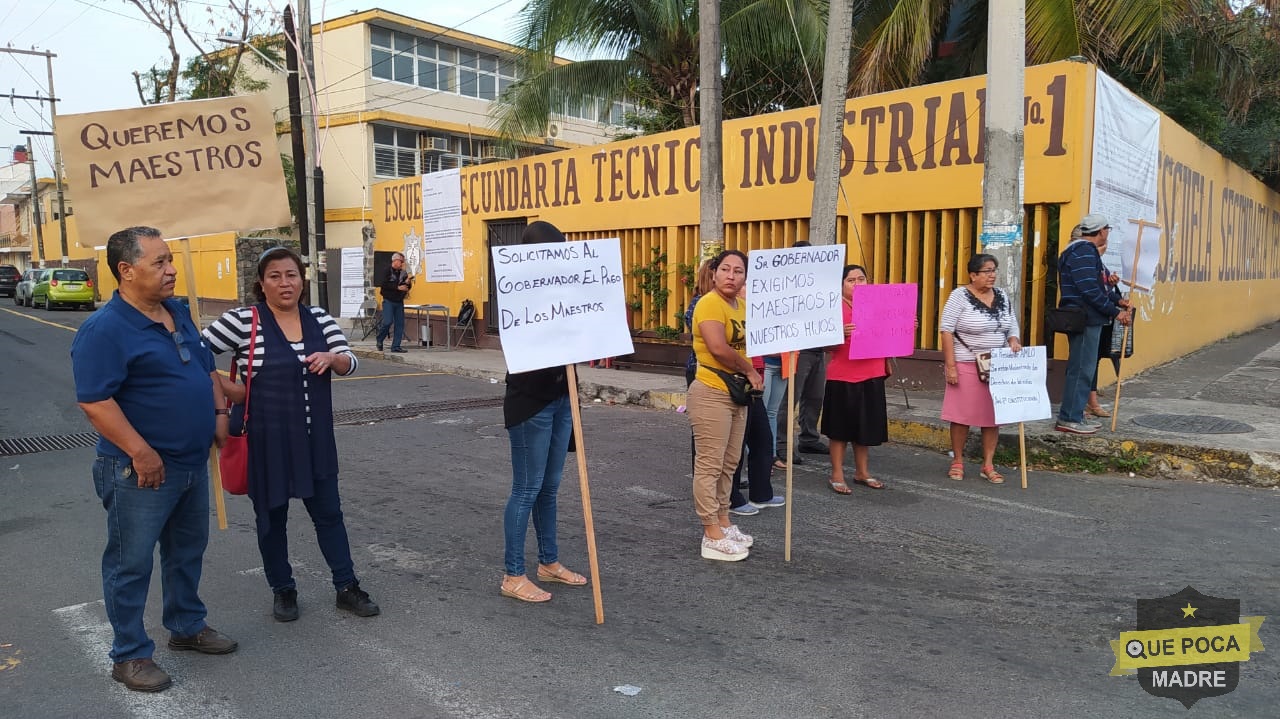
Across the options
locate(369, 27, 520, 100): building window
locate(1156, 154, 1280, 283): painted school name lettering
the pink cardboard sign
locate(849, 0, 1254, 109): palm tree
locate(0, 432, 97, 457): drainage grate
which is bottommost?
locate(0, 432, 97, 457): drainage grate

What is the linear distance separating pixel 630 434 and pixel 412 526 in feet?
12.1

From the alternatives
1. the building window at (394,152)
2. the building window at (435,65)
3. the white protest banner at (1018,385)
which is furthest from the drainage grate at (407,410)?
the building window at (394,152)

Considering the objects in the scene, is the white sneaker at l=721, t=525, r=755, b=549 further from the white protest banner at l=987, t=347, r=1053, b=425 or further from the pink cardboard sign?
the white protest banner at l=987, t=347, r=1053, b=425

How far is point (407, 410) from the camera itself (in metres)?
10.6

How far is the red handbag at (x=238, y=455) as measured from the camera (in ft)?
12.7

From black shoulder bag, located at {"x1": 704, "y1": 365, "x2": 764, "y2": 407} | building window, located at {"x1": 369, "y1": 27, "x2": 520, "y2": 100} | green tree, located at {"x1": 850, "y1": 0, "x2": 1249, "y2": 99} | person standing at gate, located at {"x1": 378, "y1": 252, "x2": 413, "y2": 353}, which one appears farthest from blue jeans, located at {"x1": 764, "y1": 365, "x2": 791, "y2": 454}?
building window, located at {"x1": 369, "y1": 27, "x2": 520, "y2": 100}

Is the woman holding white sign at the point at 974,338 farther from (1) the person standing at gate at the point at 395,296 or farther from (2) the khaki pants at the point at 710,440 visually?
(1) the person standing at gate at the point at 395,296

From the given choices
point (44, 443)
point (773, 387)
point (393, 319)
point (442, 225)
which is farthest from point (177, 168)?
point (442, 225)

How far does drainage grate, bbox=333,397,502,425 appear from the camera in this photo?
9961mm

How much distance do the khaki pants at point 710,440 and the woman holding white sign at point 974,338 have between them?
2373 mm

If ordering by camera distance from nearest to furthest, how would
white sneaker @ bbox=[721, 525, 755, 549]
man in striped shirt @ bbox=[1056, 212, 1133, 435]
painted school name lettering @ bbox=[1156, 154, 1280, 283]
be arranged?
white sneaker @ bbox=[721, 525, 755, 549] → man in striped shirt @ bbox=[1056, 212, 1133, 435] → painted school name lettering @ bbox=[1156, 154, 1280, 283]

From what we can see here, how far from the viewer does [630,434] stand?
9188mm

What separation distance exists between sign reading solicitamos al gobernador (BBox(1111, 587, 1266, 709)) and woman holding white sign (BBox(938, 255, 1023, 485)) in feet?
8.38

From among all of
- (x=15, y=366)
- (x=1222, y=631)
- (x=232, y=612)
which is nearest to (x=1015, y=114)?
(x=1222, y=631)
